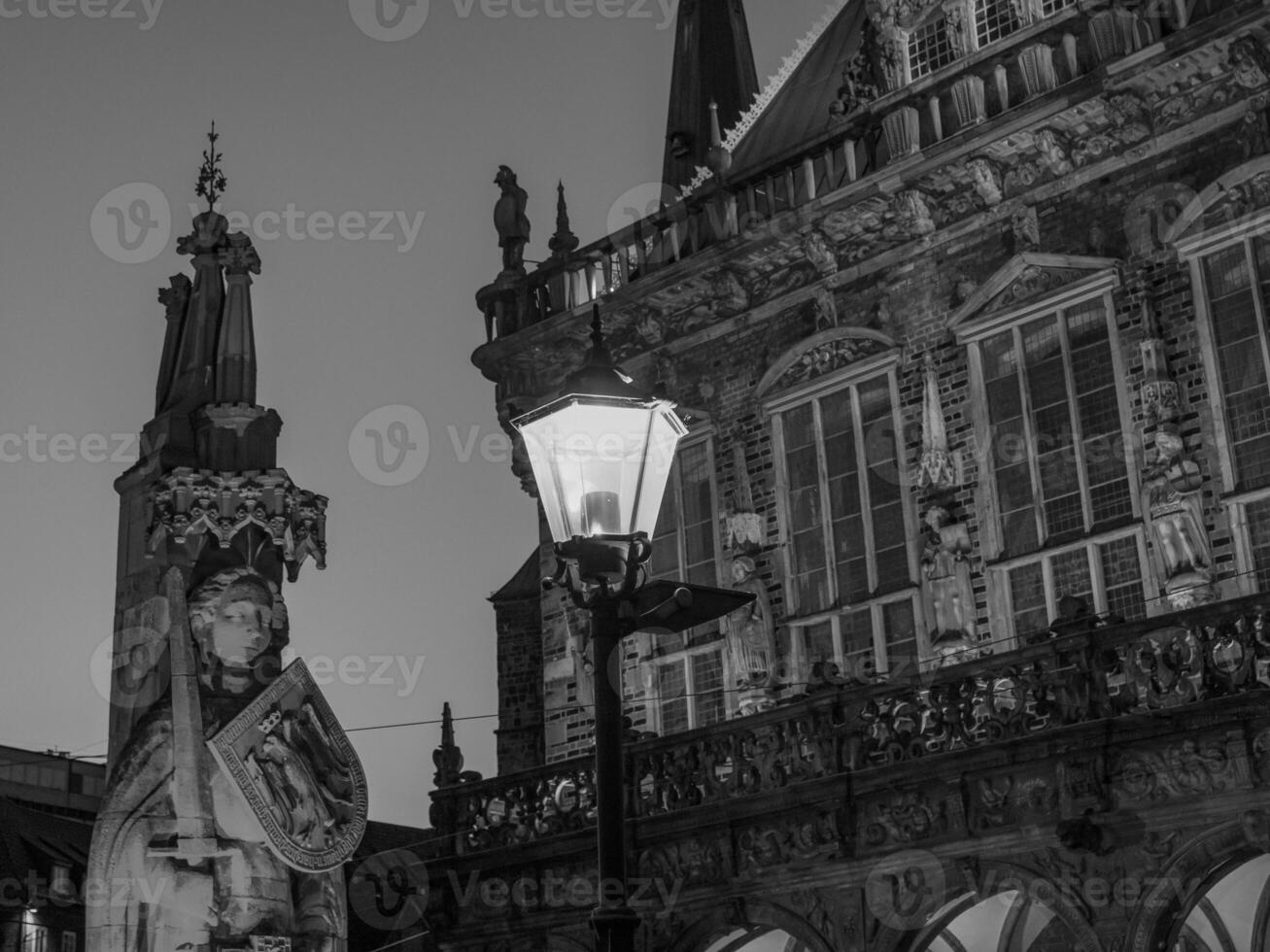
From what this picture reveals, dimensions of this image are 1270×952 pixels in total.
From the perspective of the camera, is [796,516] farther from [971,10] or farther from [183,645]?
[183,645]

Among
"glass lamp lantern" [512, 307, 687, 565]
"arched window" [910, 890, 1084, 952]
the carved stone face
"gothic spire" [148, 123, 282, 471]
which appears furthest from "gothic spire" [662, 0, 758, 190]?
"glass lamp lantern" [512, 307, 687, 565]

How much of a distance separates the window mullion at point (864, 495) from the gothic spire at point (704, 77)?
29.5ft

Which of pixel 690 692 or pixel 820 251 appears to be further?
pixel 690 692

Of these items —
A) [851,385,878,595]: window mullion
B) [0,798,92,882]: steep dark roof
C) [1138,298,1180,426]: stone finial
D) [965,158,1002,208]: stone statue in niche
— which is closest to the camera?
[1138,298,1180,426]: stone finial

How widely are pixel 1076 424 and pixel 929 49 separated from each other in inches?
179

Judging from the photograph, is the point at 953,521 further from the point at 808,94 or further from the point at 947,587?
the point at 808,94

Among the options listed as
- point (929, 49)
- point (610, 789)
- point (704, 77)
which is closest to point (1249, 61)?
point (929, 49)

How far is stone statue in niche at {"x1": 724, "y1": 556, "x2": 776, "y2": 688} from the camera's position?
1788cm

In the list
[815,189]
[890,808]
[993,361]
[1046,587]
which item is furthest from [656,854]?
[815,189]

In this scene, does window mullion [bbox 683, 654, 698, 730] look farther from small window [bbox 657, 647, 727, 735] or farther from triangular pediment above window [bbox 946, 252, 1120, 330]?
triangular pediment above window [bbox 946, 252, 1120, 330]

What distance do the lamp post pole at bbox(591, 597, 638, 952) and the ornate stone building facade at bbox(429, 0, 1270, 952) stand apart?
7.40 m

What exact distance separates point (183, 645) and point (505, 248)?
11.8 metres

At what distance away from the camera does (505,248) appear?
21031mm

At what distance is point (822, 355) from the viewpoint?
719 inches
